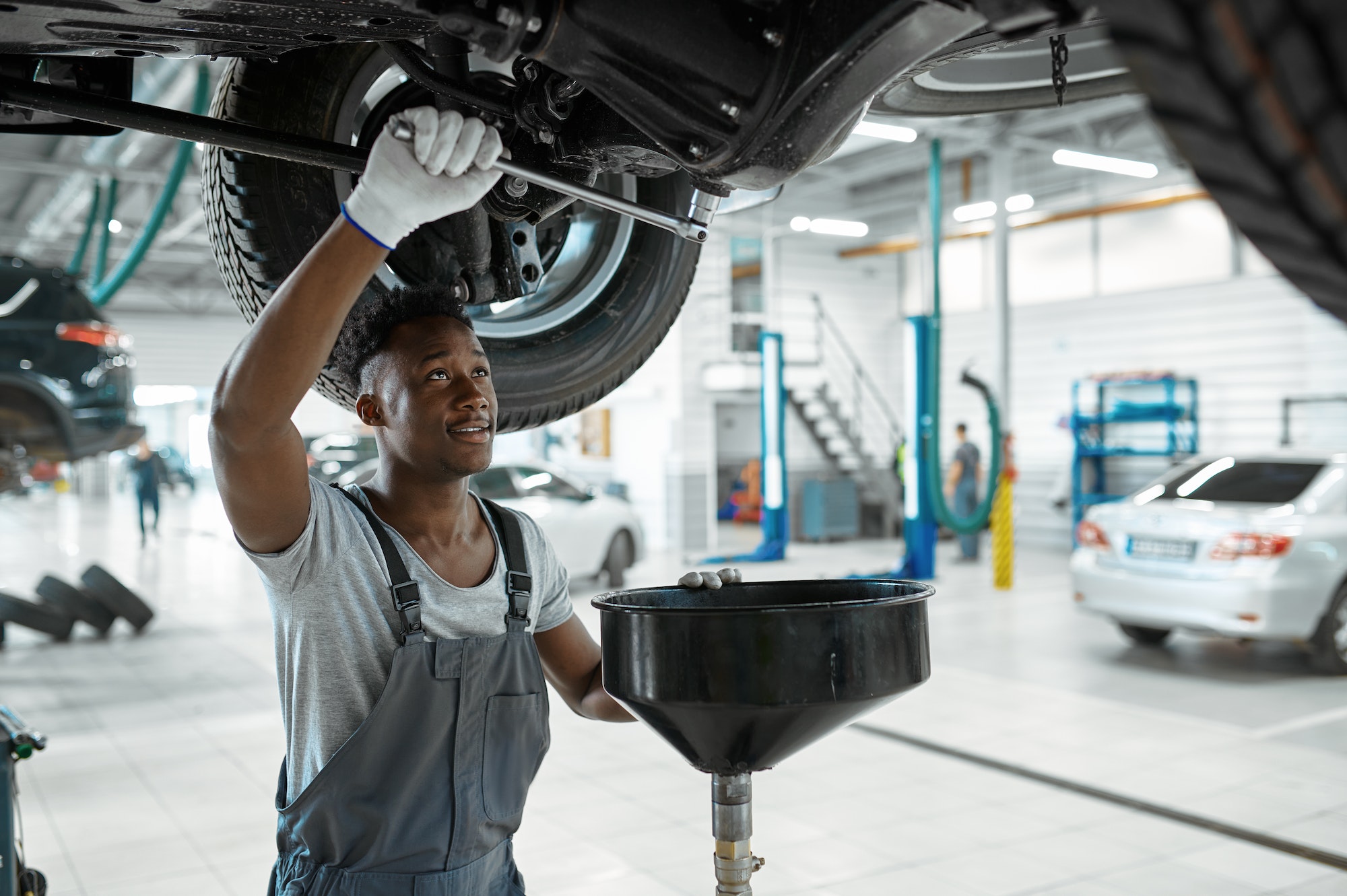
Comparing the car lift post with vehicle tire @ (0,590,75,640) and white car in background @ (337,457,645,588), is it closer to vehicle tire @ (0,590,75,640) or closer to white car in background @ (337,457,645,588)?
white car in background @ (337,457,645,588)

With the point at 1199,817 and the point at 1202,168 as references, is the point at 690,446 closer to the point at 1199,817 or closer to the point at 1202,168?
the point at 1199,817

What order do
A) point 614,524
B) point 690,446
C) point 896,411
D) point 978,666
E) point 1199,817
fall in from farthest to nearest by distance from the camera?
point 896,411 → point 690,446 → point 614,524 → point 978,666 → point 1199,817

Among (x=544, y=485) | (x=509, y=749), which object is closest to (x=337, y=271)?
(x=509, y=749)

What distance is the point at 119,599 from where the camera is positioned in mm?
7027

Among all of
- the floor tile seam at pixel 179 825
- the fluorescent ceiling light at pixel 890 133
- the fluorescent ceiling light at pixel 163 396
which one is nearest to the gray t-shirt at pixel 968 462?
the fluorescent ceiling light at pixel 890 133

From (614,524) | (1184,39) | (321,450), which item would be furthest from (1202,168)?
(321,450)

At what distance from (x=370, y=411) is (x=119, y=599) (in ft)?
20.6

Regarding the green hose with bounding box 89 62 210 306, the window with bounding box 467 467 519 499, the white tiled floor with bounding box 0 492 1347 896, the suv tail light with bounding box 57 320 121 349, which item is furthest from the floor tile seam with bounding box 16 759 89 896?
the window with bounding box 467 467 519 499

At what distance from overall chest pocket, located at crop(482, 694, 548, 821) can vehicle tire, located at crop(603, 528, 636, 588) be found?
302 inches

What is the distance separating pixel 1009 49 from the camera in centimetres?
174

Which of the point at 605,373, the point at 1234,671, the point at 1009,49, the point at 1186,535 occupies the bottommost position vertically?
the point at 1234,671

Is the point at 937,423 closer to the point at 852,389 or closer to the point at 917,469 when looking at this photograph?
the point at 917,469

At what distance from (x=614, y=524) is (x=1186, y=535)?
4882mm

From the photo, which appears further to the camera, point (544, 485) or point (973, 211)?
point (973, 211)
